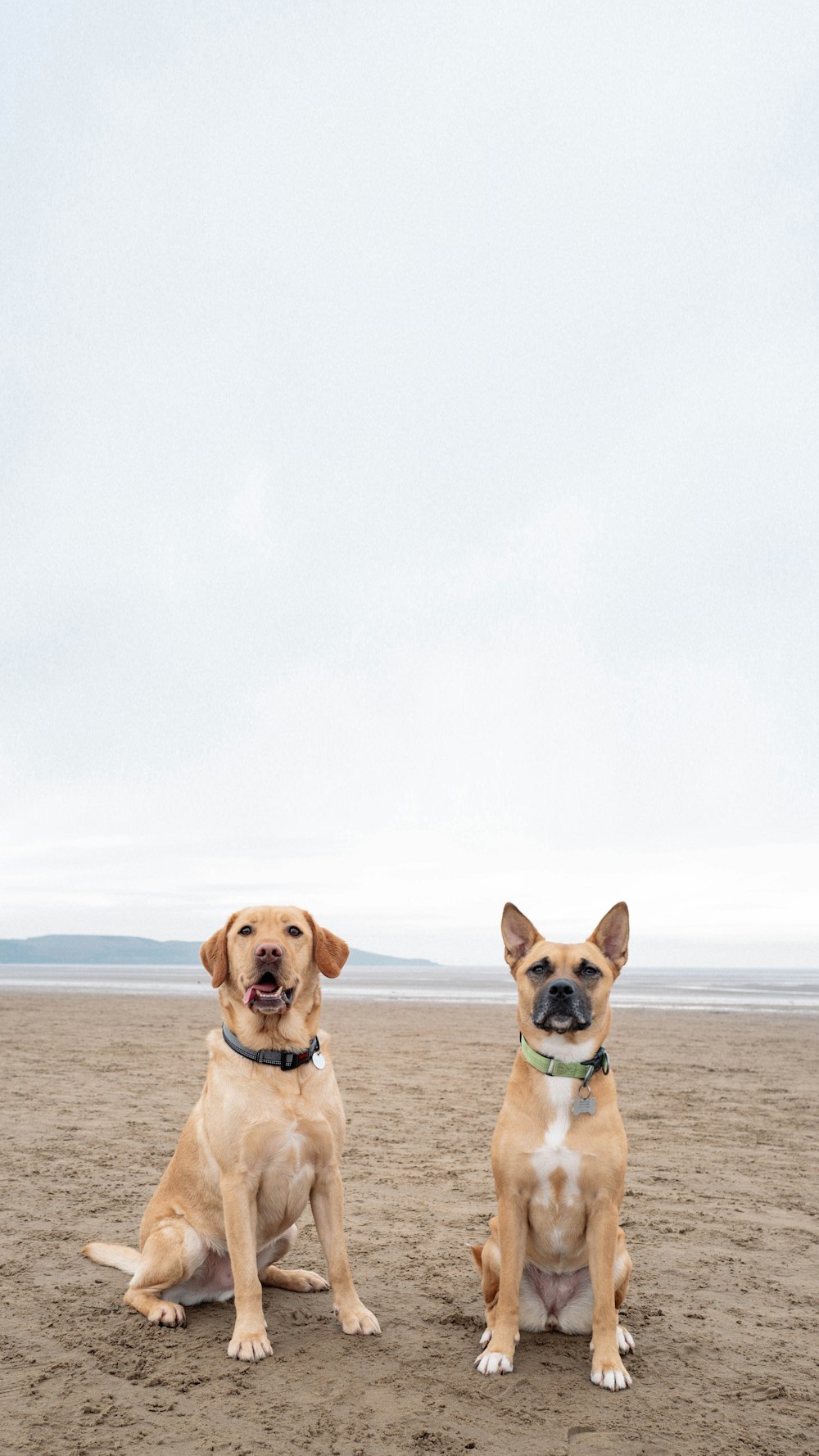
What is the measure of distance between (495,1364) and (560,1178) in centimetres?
75

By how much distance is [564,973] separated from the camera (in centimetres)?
395

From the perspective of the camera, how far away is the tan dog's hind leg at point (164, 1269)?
4105 millimetres

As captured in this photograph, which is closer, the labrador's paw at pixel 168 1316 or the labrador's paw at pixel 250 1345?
the labrador's paw at pixel 250 1345

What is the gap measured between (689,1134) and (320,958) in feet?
17.3

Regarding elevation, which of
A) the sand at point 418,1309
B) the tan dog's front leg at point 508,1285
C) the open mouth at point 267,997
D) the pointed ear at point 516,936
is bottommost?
the sand at point 418,1309

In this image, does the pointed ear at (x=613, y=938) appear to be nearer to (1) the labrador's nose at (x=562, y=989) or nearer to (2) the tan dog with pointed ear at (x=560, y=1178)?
(2) the tan dog with pointed ear at (x=560, y=1178)

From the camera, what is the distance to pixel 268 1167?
12.9ft

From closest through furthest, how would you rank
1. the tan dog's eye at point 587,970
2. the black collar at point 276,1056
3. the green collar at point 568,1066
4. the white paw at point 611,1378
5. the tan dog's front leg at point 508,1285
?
the white paw at point 611,1378, the tan dog's front leg at point 508,1285, the green collar at point 568,1066, the tan dog's eye at point 587,970, the black collar at point 276,1056

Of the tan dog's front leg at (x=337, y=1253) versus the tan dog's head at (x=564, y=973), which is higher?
the tan dog's head at (x=564, y=973)

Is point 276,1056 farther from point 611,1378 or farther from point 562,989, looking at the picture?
point 611,1378

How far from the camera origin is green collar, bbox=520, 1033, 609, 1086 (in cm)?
383

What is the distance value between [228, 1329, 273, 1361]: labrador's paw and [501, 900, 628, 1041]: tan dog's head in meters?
1.60

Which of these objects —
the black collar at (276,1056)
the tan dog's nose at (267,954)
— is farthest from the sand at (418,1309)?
the tan dog's nose at (267,954)

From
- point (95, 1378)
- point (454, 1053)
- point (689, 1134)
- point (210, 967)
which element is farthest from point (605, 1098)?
point (454, 1053)
